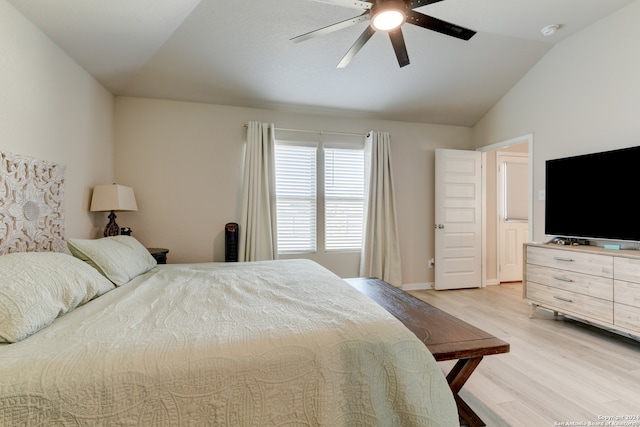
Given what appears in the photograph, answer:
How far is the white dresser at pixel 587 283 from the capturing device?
239 cm

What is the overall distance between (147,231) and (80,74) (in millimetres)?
1738

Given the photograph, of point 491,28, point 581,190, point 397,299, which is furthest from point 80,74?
point 581,190

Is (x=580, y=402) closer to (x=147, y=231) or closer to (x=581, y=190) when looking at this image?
(x=581, y=190)

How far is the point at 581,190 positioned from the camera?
302 centimetres

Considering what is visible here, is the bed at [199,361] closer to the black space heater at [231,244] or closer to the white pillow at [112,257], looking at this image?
the white pillow at [112,257]

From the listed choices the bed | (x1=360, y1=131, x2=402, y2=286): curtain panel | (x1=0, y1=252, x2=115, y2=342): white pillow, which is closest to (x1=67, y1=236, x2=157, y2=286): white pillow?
(x1=0, y1=252, x2=115, y2=342): white pillow

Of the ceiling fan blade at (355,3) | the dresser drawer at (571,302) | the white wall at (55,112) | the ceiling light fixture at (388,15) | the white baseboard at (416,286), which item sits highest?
the ceiling fan blade at (355,3)

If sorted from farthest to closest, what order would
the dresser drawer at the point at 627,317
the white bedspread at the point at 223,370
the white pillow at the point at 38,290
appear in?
the dresser drawer at the point at 627,317 < the white pillow at the point at 38,290 < the white bedspread at the point at 223,370

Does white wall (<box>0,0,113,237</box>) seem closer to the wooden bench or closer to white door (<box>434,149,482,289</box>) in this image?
the wooden bench

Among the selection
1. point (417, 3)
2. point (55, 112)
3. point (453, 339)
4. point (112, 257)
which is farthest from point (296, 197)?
point (453, 339)

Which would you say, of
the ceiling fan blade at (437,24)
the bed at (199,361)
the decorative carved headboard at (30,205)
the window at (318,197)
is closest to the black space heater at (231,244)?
the window at (318,197)

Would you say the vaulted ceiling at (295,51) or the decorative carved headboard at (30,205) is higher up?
the vaulted ceiling at (295,51)

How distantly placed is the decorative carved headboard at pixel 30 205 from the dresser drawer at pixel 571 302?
457 cm

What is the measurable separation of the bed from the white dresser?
2379 mm
